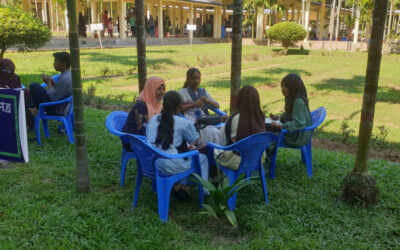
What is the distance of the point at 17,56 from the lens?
15.3m

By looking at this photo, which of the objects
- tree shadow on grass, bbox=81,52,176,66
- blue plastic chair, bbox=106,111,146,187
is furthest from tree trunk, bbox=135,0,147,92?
tree shadow on grass, bbox=81,52,176,66

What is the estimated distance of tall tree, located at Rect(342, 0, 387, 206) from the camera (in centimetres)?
318

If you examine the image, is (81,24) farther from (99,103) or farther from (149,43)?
(99,103)

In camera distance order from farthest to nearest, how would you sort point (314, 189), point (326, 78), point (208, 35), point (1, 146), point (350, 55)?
point (208, 35) < point (350, 55) < point (326, 78) < point (314, 189) < point (1, 146)

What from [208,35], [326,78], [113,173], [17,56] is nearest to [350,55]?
[326,78]

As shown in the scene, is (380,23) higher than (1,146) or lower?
higher

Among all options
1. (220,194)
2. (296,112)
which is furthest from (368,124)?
(220,194)

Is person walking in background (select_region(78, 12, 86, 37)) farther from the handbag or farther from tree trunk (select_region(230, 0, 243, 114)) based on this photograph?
the handbag

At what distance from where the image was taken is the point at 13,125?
3346mm

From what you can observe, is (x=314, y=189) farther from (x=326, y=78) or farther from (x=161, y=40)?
(x=161, y=40)

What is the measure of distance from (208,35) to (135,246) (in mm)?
35751

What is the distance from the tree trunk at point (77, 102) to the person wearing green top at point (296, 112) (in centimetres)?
210

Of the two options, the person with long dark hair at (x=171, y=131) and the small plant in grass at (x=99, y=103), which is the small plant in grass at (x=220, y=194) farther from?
the small plant in grass at (x=99, y=103)

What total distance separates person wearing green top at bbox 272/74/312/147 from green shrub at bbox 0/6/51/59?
22.5 ft
